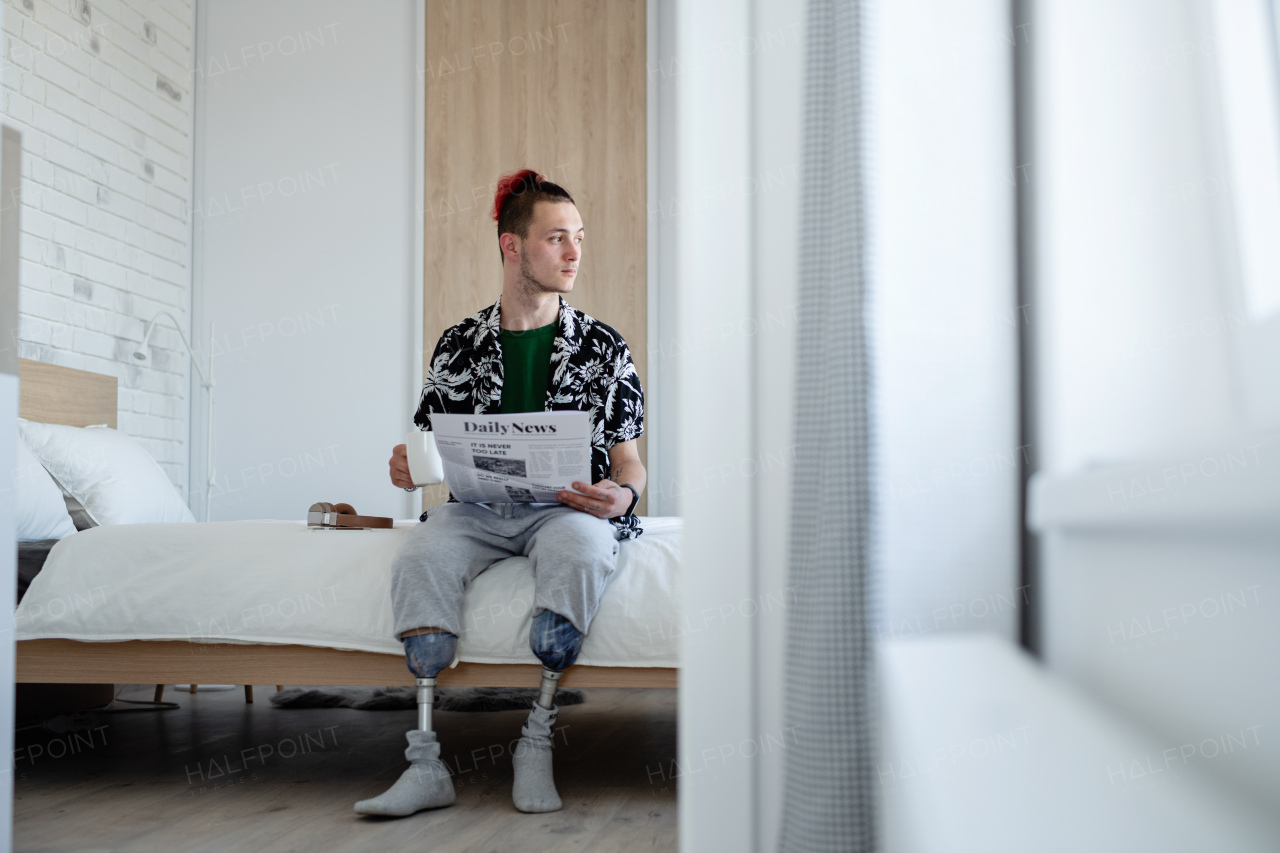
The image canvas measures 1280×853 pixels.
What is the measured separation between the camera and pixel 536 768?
5.60 feet

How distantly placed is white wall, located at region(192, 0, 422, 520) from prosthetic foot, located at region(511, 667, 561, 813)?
7.18 ft

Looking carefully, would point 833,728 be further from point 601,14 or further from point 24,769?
point 601,14

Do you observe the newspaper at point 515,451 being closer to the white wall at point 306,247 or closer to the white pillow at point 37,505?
the white pillow at point 37,505

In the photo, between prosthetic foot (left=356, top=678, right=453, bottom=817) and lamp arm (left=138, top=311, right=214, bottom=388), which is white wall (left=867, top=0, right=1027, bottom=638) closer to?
prosthetic foot (left=356, top=678, right=453, bottom=817)

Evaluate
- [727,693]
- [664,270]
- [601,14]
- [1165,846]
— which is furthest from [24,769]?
[601,14]

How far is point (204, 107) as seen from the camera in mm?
3943

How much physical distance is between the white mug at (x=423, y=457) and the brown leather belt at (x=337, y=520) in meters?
0.28

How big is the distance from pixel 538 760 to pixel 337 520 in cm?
69

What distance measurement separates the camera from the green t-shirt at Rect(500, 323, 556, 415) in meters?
2.03

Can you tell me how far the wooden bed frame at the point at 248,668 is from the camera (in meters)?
1.79

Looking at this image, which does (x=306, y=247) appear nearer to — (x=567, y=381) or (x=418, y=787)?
(x=567, y=381)

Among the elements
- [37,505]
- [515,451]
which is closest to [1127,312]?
[515,451]

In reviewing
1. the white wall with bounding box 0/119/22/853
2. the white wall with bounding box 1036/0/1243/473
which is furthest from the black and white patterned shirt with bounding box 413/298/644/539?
the white wall with bounding box 1036/0/1243/473

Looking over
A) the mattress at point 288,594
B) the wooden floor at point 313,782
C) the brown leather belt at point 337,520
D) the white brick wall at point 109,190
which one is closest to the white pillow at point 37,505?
the mattress at point 288,594
